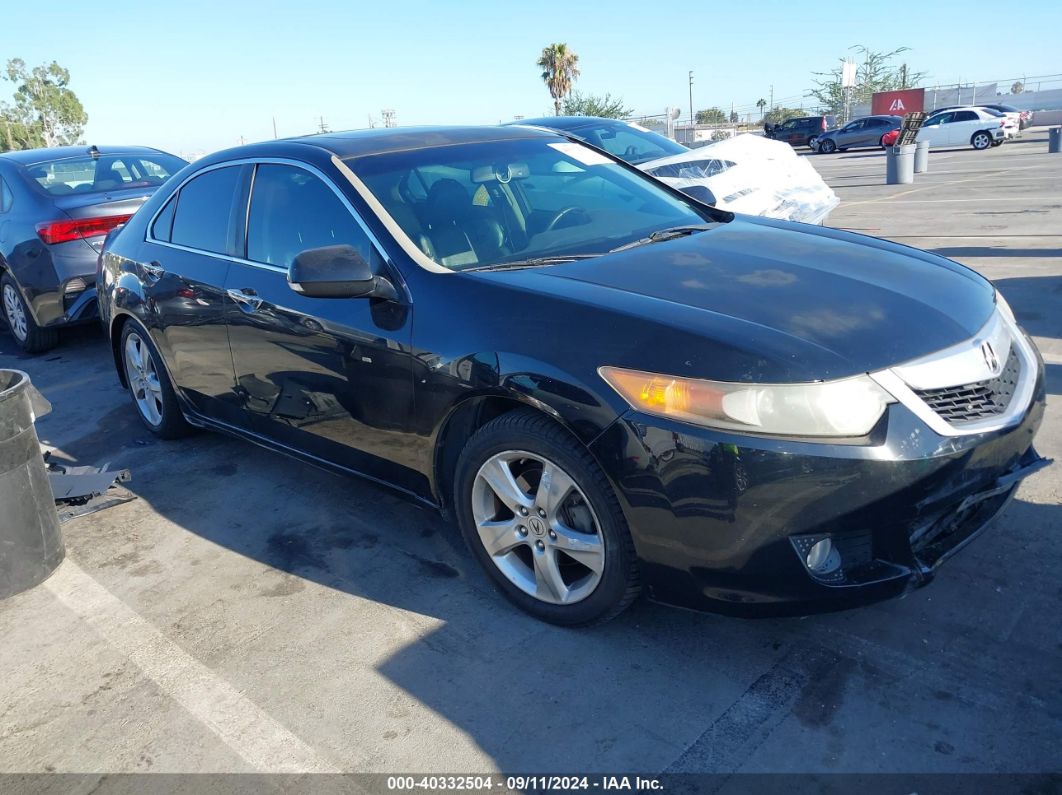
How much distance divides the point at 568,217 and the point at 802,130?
3661 cm

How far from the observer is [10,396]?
11.3 ft

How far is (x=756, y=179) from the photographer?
8.28 m

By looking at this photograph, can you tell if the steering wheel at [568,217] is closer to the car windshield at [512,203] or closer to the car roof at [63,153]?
the car windshield at [512,203]

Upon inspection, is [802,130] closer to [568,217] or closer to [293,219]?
[568,217]

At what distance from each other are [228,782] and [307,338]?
1.73m

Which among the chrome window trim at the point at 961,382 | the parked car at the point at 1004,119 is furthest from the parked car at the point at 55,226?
the parked car at the point at 1004,119

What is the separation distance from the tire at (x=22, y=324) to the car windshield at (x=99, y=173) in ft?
2.84

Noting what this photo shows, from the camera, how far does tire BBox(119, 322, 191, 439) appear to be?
494cm

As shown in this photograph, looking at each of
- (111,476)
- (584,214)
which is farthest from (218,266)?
(584,214)

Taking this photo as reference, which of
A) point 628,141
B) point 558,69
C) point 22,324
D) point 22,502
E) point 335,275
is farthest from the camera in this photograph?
point 558,69

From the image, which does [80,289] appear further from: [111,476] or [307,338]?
[307,338]

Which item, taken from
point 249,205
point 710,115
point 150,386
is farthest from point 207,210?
point 710,115

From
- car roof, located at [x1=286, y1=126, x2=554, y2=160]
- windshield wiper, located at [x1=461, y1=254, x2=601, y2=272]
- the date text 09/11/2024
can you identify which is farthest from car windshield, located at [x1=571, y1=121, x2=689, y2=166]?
the date text 09/11/2024

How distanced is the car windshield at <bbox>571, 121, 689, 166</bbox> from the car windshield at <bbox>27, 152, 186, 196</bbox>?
4.34 meters
